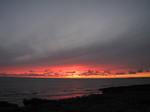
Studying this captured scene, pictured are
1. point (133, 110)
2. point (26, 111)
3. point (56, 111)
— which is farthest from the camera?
point (26, 111)

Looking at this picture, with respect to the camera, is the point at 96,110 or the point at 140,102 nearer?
the point at 96,110

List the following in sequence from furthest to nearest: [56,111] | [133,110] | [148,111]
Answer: [56,111], [133,110], [148,111]

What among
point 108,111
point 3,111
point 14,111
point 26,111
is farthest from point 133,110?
point 3,111

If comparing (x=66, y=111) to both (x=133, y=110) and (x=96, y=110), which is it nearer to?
(x=96, y=110)

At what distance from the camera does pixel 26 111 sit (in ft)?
56.3

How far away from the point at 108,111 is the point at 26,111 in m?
10.9

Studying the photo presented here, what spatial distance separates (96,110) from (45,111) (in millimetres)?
6434

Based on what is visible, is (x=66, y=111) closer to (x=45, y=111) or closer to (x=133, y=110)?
(x=45, y=111)

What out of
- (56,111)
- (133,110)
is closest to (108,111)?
(133,110)

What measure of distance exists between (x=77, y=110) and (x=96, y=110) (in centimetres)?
234

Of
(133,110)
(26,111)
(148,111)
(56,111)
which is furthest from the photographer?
(26,111)

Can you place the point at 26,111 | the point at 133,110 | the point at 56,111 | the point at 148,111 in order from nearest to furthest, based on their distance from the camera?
1. the point at 148,111
2. the point at 133,110
3. the point at 56,111
4. the point at 26,111

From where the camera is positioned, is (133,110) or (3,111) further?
(3,111)

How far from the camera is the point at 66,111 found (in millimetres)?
15602
